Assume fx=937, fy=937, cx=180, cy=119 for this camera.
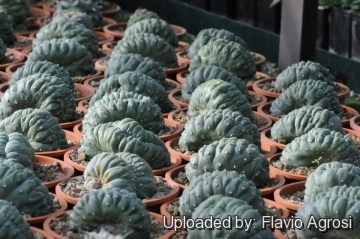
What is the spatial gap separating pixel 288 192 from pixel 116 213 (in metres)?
0.95

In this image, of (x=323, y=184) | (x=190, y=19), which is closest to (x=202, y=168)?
(x=323, y=184)

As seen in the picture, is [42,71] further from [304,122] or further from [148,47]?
[304,122]

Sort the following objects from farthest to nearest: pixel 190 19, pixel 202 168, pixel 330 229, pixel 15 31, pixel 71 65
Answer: pixel 190 19 → pixel 15 31 → pixel 71 65 → pixel 202 168 → pixel 330 229

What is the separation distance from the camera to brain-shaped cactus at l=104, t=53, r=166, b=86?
227 inches

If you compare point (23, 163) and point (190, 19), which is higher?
point (23, 163)

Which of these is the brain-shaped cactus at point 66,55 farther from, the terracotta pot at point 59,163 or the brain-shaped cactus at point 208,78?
the terracotta pot at point 59,163

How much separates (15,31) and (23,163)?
3.25m

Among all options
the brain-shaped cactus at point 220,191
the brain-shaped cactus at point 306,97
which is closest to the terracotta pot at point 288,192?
the brain-shaped cactus at point 220,191

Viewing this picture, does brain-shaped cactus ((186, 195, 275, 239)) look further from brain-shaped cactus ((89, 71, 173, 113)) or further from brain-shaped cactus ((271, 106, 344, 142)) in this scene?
brain-shaped cactus ((89, 71, 173, 113))

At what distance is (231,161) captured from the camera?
14.0 feet

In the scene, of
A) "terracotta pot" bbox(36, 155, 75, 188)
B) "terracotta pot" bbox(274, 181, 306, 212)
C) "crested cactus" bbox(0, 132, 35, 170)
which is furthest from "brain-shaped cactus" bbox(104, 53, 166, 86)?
"terracotta pot" bbox(274, 181, 306, 212)

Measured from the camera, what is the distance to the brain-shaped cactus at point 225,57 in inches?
239

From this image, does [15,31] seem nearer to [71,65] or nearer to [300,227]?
[71,65]

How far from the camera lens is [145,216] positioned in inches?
147
